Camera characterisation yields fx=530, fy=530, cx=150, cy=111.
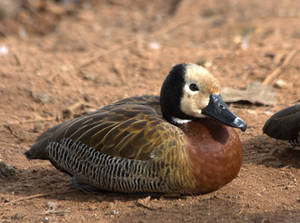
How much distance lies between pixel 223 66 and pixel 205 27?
7.59ft

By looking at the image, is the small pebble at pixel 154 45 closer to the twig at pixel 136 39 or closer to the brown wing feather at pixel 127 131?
the twig at pixel 136 39

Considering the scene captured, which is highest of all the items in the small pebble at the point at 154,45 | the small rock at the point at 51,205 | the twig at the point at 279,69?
the twig at the point at 279,69

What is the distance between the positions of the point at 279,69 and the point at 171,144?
400 cm

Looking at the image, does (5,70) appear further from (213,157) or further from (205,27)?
(213,157)

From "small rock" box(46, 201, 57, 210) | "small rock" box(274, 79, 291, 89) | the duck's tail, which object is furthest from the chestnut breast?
"small rock" box(274, 79, 291, 89)

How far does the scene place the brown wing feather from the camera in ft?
15.3

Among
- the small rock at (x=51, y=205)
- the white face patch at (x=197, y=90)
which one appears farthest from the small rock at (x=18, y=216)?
the white face patch at (x=197, y=90)

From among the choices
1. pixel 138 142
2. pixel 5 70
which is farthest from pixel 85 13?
pixel 138 142

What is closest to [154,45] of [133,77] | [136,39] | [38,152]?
[136,39]

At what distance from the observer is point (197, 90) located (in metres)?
4.76

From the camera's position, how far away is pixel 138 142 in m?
4.72

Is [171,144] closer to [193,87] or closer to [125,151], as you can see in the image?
[125,151]

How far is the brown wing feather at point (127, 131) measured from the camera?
4.67 metres

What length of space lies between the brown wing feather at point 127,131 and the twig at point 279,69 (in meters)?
2.99
